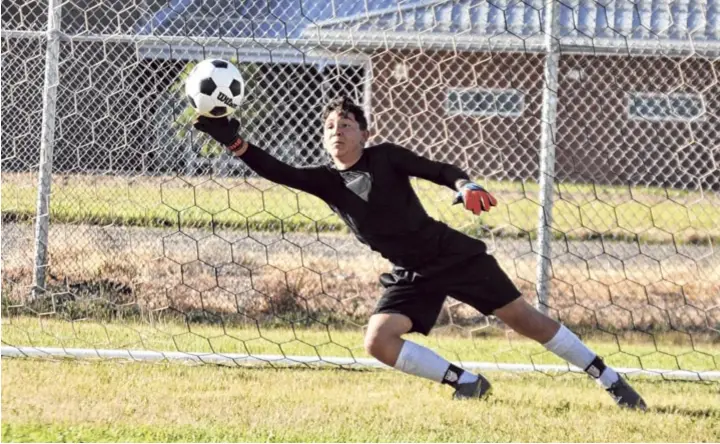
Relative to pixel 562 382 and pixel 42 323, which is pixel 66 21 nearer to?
pixel 42 323

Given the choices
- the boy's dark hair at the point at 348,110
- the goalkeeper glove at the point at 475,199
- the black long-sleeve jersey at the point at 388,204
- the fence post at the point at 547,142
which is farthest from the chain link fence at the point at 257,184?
the goalkeeper glove at the point at 475,199

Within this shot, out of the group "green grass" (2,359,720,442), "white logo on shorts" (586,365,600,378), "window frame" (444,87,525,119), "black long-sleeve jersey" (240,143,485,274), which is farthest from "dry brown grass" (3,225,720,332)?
"black long-sleeve jersey" (240,143,485,274)

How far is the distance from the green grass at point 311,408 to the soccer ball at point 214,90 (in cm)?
136

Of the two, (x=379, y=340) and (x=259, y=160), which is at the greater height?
(x=259, y=160)

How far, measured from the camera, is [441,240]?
5.19 m

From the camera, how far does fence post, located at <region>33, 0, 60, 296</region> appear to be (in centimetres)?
678

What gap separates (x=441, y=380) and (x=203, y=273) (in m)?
3.16

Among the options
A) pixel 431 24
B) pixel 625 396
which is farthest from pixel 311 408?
pixel 431 24

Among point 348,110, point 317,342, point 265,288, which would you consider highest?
point 348,110

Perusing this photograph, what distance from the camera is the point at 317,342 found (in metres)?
6.81

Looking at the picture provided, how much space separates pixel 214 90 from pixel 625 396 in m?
2.42

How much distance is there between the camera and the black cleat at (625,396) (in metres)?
5.23

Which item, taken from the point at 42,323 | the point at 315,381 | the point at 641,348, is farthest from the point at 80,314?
the point at 641,348

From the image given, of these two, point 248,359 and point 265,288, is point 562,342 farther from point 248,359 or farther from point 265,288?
point 265,288
